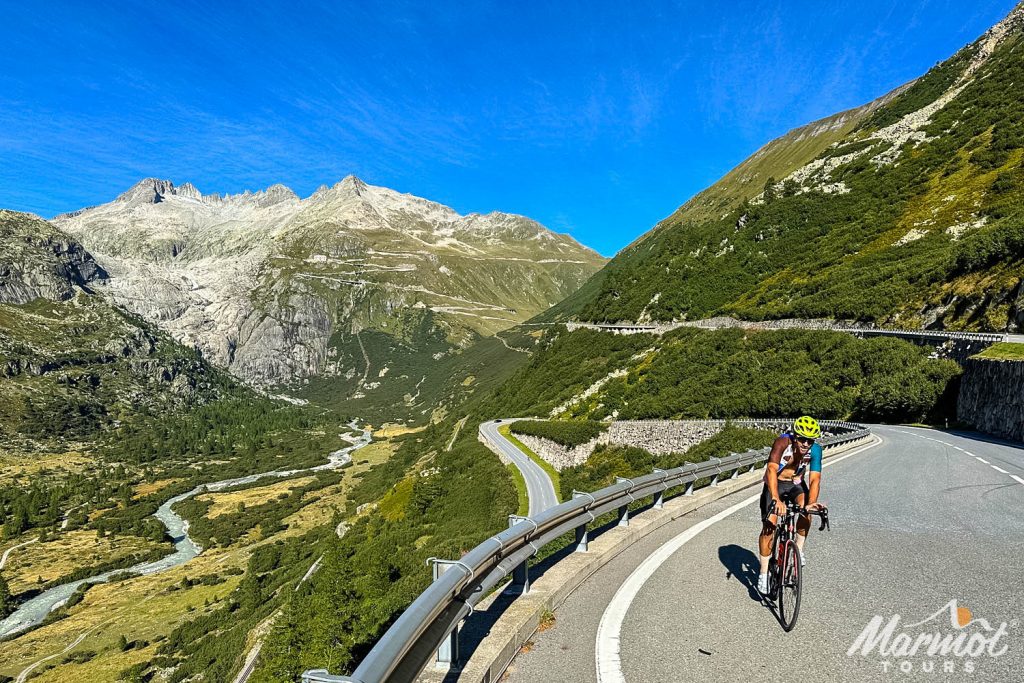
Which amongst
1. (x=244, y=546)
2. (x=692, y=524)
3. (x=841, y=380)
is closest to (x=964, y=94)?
(x=841, y=380)

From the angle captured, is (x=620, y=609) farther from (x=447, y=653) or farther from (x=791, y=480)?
(x=791, y=480)

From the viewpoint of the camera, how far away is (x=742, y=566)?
8664 mm

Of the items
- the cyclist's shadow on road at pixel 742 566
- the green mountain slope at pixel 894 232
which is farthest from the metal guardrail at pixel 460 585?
the green mountain slope at pixel 894 232

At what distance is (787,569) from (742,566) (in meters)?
2.46

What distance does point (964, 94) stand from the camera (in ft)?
336

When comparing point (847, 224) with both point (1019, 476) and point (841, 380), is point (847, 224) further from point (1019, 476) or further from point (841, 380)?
point (1019, 476)

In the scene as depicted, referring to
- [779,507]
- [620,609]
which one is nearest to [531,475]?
[620,609]

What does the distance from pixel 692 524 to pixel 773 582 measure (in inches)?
184

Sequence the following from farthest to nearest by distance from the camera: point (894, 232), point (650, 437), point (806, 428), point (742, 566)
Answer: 1. point (894, 232)
2. point (650, 437)
3. point (742, 566)
4. point (806, 428)

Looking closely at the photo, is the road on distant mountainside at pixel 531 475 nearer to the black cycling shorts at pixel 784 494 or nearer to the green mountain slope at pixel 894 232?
the black cycling shorts at pixel 784 494

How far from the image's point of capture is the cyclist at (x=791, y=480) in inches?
271

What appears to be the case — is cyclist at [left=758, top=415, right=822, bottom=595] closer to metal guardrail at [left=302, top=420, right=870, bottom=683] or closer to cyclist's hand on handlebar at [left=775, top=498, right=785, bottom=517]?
cyclist's hand on handlebar at [left=775, top=498, right=785, bottom=517]

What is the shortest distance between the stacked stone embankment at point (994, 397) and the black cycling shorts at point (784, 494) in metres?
30.6

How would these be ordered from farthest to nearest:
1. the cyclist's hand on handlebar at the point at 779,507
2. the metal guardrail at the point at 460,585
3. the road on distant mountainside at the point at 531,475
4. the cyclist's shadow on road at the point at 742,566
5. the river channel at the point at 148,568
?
the river channel at the point at 148,568 → the road on distant mountainside at the point at 531,475 → the cyclist's shadow on road at the point at 742,566 → the cyclist's hand on handlebar at the point at 779,507 → the metal guardrail at the point at 460,585
